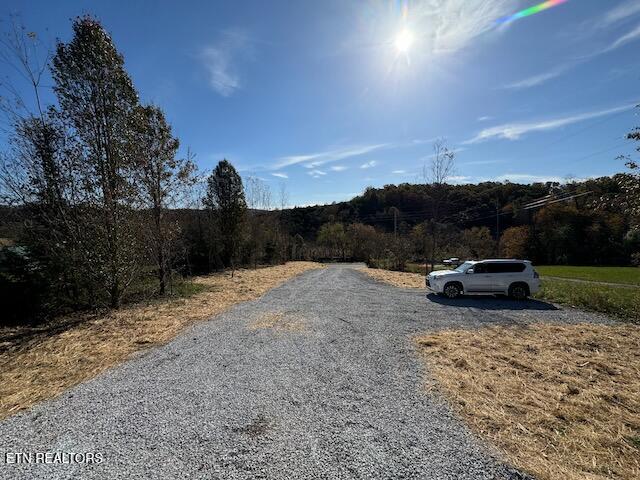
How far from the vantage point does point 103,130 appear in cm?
848

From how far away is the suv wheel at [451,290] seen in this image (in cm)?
1221

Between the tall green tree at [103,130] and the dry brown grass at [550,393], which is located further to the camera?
the tall green tree at [103,130]

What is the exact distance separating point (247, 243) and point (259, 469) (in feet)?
83.8

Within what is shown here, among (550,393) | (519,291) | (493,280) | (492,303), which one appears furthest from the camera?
(493,280)

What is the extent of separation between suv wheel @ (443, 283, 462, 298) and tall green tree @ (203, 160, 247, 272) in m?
16.4

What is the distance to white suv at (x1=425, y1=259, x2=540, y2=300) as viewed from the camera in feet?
38.9

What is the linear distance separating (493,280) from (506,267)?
0.74 metres

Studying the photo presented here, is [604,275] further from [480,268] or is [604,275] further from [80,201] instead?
[80,201]

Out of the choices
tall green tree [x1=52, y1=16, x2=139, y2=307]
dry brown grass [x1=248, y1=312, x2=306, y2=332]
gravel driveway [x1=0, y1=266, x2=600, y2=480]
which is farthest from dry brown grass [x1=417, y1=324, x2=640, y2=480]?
tall green tree [x1=52, y1=16, x2=139, y2=307]

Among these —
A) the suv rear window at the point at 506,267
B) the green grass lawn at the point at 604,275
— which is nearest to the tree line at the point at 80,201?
the suv rear window at the point at 506,267

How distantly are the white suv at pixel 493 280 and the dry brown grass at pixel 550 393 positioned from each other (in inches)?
183

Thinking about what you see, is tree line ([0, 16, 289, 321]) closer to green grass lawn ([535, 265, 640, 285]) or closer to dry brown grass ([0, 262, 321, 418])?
dry brown grass ([0, 262, 321, 418])

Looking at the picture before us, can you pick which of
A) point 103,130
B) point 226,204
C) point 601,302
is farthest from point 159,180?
point 601,302

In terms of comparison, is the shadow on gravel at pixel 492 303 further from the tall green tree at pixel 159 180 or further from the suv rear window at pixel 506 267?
the tall green tree at pixel 159 180
